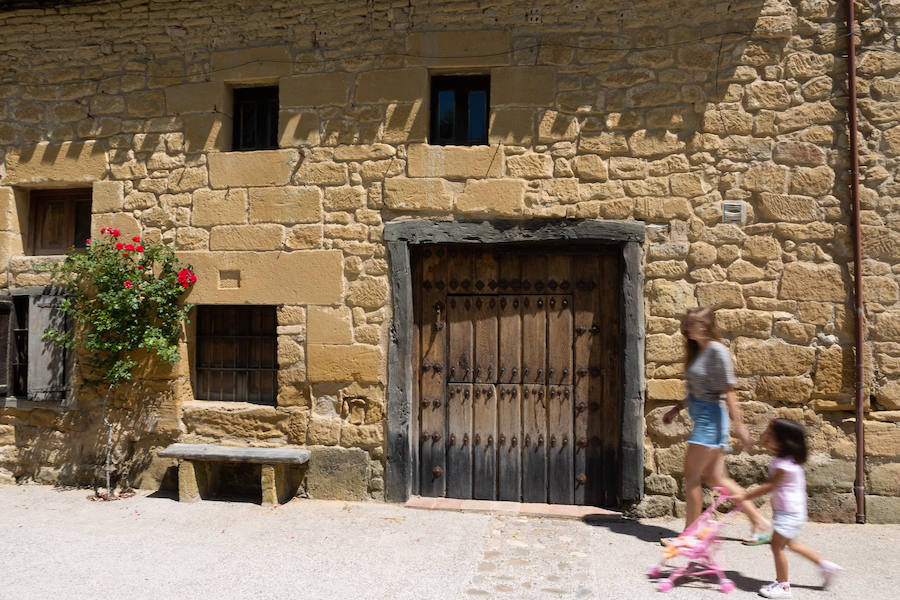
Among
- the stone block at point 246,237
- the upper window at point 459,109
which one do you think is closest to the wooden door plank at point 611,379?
the upper window at point 459,109

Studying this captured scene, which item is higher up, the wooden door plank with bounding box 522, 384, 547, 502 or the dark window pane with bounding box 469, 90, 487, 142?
the dark window pane with bounding box 469, 90, 487, 142

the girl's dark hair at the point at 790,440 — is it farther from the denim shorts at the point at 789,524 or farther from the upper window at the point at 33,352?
the upper window at the point at 33,352

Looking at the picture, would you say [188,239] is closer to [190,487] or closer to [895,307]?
[190,487]

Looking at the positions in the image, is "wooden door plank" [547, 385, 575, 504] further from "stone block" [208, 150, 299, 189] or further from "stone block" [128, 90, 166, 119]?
"stone block" [128, 90, 166, 119]

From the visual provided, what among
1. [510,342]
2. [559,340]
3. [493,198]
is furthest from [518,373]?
[493,198]

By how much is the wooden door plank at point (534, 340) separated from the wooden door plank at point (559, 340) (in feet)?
0.12

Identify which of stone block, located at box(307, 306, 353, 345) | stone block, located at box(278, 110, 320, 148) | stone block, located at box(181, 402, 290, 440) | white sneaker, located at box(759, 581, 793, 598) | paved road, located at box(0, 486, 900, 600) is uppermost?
stone block, located at box(278, 110, 320, 148)

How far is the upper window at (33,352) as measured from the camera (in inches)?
201

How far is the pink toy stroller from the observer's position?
3234mm

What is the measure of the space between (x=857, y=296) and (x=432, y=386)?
3017 millimetres

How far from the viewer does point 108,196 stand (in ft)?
17.1

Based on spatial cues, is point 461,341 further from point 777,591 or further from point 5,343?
point 5,343

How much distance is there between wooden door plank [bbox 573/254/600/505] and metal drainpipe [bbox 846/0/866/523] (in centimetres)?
171

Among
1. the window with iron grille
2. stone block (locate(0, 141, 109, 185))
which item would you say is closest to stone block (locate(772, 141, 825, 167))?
the window with iron grille
